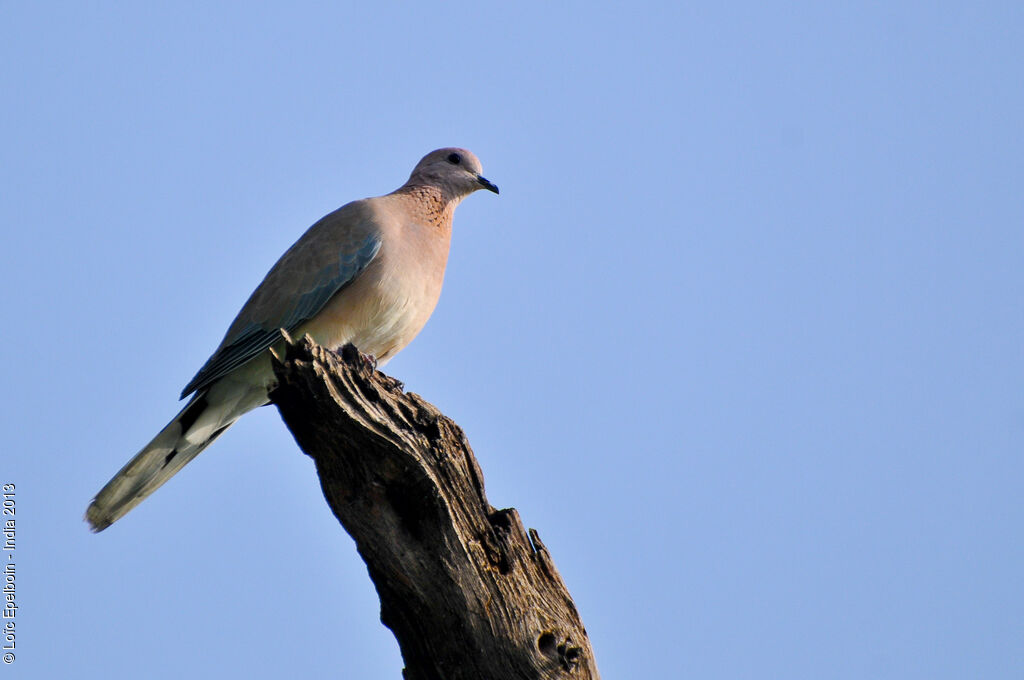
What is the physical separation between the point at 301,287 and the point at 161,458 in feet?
3.54

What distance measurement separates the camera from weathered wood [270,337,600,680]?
131 inches

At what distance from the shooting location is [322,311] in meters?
5.46

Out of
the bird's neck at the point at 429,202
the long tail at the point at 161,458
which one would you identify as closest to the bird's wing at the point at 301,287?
the long tail at the point at 161,458

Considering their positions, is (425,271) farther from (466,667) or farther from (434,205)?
(466,667)

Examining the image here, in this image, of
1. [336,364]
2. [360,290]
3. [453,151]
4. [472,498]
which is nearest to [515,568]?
[472,498]

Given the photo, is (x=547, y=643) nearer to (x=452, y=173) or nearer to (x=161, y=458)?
(x=161, y=458)

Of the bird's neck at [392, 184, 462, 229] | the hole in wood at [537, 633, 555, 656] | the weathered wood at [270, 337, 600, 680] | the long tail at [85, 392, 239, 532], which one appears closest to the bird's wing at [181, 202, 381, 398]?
the long tail at [85, 392, 239, 532]

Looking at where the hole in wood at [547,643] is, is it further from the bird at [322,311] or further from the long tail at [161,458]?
the long tail at [161,458]

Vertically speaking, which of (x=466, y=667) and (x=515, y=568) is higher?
(x=515, y=568)

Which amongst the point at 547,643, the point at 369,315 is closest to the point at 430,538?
the point at 547,643

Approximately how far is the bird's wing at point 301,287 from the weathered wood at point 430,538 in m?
1.92

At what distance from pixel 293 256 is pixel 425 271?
720 millimetres

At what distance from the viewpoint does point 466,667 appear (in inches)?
131

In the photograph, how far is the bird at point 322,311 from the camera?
5.32m
